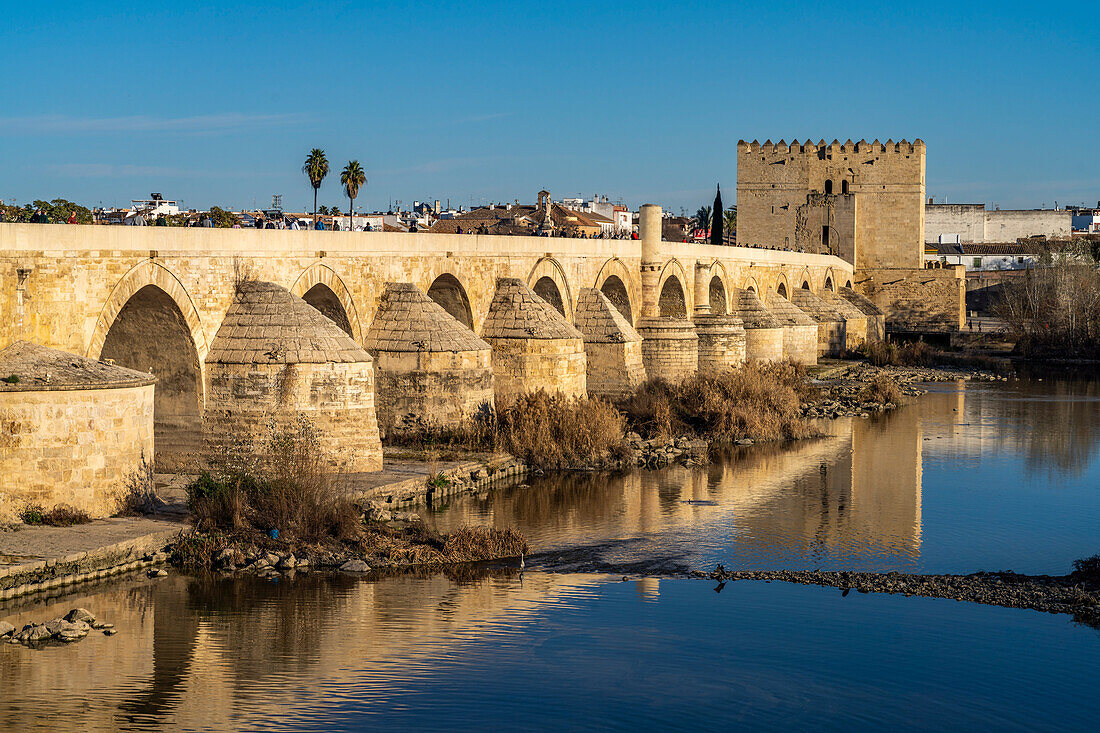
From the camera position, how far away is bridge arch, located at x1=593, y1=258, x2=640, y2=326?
27672mm

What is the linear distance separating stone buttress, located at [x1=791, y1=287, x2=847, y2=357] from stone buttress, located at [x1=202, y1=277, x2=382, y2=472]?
2628 centimetres

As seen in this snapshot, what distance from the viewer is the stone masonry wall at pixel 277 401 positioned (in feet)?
51.1

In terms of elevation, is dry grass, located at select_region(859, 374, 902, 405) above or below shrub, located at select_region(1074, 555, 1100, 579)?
above

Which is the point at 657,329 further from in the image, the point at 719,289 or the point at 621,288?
the point at 719,289

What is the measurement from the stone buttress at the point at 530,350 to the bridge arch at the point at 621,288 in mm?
5489

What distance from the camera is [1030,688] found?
9.94 metres

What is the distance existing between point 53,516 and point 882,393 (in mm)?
20872

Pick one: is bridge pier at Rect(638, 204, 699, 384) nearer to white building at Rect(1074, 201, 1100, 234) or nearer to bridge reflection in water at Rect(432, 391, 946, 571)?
bridge reflection in water at Rect(432, 391, 946, 571)

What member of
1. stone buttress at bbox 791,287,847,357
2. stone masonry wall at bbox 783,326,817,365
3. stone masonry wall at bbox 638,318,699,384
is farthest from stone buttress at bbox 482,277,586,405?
stone buttress at bbox 791,287,847,357

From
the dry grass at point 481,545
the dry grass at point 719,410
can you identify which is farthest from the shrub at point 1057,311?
the dry grass at point 481,545

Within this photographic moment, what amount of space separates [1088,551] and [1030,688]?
4.85 metres

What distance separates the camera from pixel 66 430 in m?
12.4

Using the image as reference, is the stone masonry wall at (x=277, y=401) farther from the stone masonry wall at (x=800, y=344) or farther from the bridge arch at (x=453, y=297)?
the stone masonry wall at (x=800, y=344)

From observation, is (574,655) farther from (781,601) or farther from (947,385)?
(947,385)
